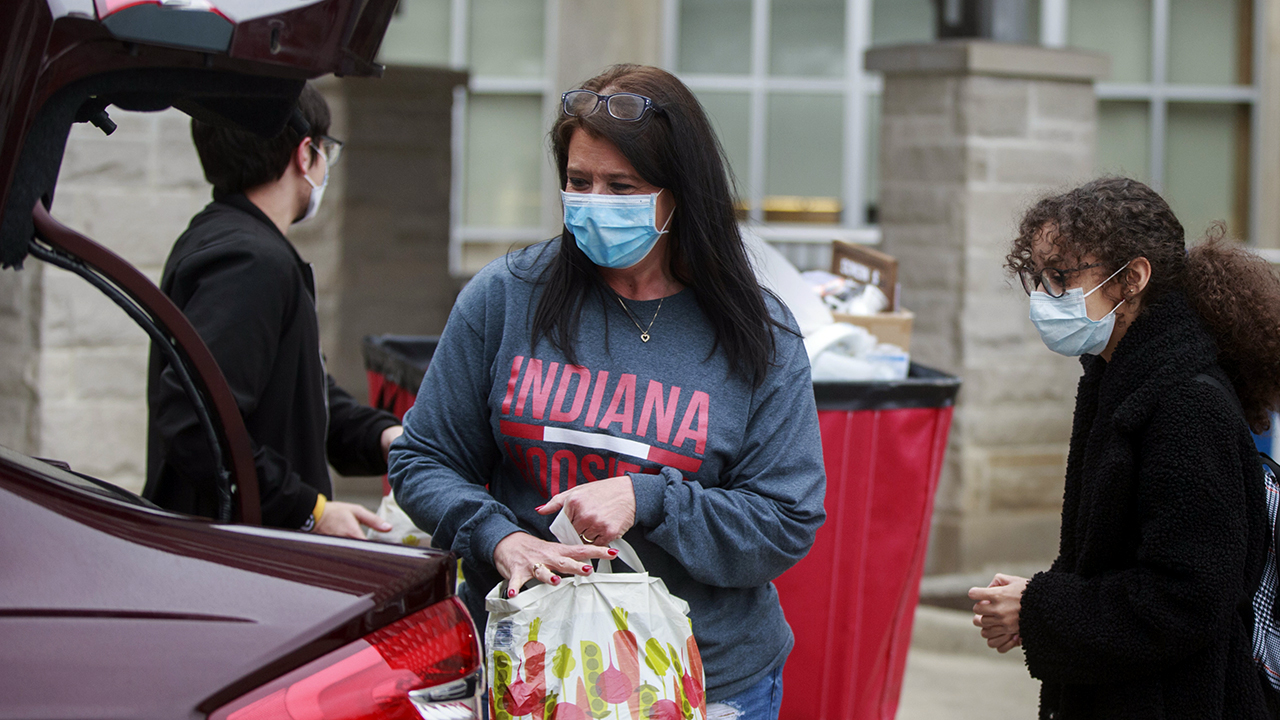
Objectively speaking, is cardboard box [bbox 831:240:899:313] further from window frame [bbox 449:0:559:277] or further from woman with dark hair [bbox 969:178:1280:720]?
window frame [bbox 449:0:559:277]

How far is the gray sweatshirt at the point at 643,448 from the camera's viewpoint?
2.03m

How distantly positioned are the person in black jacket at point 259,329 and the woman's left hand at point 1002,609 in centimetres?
127

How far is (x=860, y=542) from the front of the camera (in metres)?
2.96

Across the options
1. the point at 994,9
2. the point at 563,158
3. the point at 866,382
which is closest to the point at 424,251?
the point at 994,9

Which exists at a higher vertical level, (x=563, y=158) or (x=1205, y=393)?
(x=563, y=158)

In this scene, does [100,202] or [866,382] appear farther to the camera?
[100,202]

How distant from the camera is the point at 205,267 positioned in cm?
251

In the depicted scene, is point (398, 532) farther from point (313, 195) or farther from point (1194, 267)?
point (1194, 267)

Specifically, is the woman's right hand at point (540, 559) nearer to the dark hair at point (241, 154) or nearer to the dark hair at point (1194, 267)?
the dark hair at point (1194, 267)

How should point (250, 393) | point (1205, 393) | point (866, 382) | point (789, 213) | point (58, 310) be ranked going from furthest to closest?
point (789, 213) → point (58, 310) → point (866, 382) → point (250, 393) → point (1205, 393)

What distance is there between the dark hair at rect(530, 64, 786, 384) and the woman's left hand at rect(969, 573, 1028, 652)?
0.58m

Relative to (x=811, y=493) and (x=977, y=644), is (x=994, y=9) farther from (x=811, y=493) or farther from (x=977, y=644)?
(x=811, y=493)

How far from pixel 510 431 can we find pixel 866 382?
114 centimetres

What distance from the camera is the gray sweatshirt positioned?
2.03 m
